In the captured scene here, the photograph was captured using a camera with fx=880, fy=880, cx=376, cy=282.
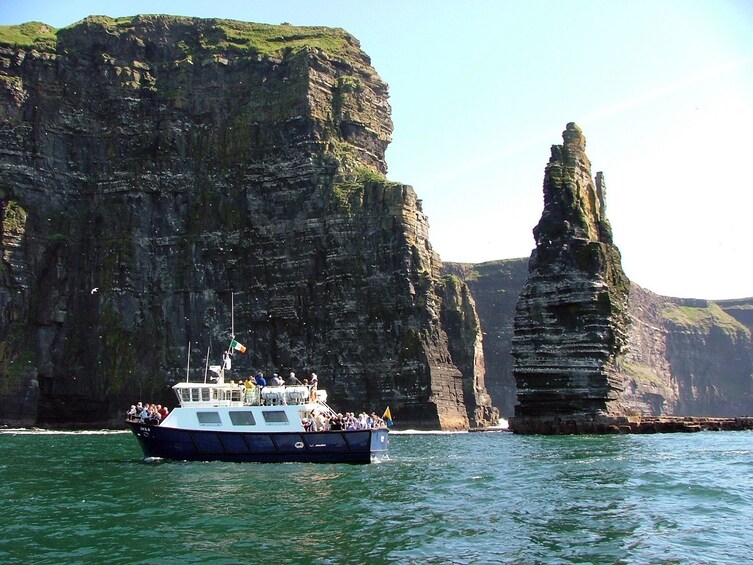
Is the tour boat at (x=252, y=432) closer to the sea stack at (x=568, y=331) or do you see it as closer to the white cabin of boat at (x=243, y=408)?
the white cabin of boat at (x=243, y=408)

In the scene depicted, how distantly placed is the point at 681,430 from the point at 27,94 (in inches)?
4499

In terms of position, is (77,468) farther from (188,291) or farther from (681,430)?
(188,291)

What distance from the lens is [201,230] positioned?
146125mm

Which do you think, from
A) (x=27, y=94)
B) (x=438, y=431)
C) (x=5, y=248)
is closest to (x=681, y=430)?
(x=438, y=431)

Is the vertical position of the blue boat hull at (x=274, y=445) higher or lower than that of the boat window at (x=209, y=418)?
lower

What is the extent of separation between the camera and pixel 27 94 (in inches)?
5768

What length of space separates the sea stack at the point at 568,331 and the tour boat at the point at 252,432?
43.9 meters

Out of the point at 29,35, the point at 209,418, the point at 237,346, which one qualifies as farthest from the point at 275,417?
the point at 29,35

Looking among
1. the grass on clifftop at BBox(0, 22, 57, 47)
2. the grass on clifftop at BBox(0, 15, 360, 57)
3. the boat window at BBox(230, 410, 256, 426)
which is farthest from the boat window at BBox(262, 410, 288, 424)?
the grass on clifftop at BBox(0, 22, 57, 47)

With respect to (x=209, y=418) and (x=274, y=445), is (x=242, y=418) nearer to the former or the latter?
(x=209, y=418)

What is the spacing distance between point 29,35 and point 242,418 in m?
128

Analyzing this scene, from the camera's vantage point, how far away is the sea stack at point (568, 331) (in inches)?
3856

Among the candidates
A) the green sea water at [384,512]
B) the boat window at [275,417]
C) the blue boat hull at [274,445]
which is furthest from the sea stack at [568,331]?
the boat window at [275,417]

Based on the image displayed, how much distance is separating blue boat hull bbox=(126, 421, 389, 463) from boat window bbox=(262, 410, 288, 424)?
1.05 m
